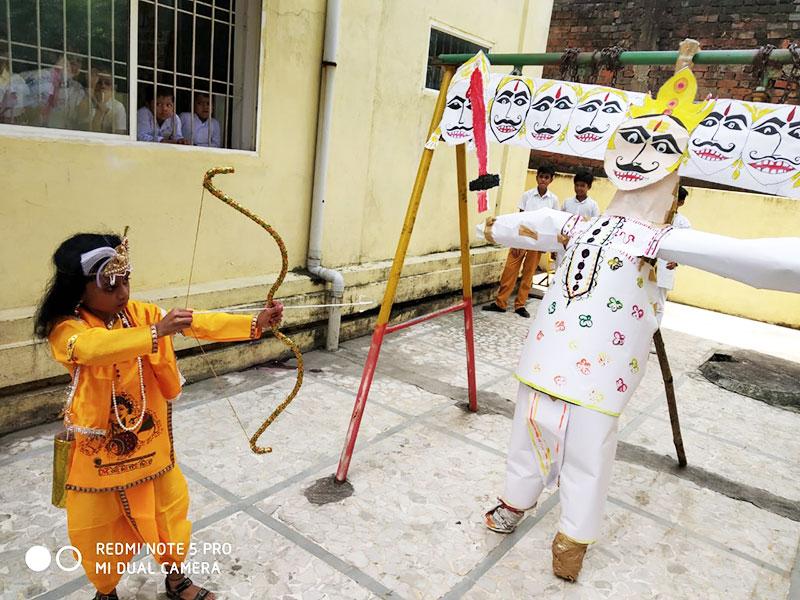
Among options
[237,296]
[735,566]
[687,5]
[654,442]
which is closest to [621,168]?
[735,566]

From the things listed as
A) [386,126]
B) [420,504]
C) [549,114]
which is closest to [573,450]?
[420,504]

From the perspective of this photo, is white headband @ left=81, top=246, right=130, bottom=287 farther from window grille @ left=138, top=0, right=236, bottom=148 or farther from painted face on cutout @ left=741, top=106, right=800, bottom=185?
painted face on cutout @ left=741, top=106, right=800, bottom=185

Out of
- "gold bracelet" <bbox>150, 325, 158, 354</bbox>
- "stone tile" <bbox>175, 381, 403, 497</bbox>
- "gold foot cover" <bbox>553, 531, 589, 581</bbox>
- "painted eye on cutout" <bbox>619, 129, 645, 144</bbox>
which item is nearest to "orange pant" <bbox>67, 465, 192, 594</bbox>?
"gold bracelet" <bbox>150, 325, 158, 354</bbox>

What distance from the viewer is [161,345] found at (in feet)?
6.33

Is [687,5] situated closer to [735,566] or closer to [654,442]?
[654,442]

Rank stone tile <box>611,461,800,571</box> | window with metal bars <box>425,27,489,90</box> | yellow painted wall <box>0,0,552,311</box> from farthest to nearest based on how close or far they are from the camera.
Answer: window with metal bars <box>425,27,489,90</box>
yellow painted wall <box>0,0,552,311</box>
stone tile <box>611,461,800,571</box>

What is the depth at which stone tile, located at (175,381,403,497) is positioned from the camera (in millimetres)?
3051

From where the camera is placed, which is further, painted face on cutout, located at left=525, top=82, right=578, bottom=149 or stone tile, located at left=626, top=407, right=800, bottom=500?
stone tile, located at left=626, top=407, right=800, bottom=500

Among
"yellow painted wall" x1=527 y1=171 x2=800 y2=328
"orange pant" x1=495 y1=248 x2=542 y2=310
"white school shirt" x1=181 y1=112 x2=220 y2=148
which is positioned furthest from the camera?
"yellow painted wall" x1=527 y1=171 x2=800 y2=328

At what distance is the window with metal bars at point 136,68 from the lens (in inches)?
121

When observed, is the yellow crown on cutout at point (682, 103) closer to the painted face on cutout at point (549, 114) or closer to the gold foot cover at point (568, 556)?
the painted face on cutout at point (549, 114)

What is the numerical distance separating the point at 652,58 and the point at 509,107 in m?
0.71

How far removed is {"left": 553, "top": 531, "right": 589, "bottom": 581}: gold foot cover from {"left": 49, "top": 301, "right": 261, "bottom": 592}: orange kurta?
5.00ft

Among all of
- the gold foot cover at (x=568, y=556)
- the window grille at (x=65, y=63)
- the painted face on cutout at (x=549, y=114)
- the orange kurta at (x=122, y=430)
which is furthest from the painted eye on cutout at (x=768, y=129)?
the window grille at (x=65, y=63)
